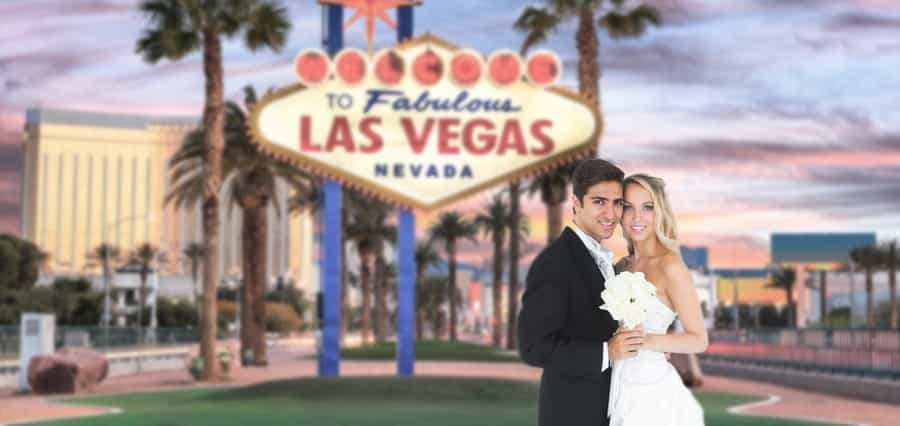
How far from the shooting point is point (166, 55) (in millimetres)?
37844

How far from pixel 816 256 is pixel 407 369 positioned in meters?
81.2

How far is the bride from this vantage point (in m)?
5.33

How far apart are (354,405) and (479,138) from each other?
8854 millimetres

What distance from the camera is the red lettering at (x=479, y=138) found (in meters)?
30.7

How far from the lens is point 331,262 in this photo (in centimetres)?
3083

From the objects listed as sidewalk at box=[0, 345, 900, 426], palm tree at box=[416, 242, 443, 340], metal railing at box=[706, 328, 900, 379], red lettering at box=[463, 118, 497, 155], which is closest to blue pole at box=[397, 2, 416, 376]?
red lettering at box=[463, 118, 497, 155]

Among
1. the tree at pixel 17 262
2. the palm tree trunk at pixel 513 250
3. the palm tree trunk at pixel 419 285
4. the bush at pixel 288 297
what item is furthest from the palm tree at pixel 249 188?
the bush at pixel 288 297

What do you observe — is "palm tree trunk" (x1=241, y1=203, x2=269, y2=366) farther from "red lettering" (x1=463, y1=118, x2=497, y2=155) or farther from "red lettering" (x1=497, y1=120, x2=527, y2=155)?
"red lettering" (x1=497, y1=120, x2=527, y2=155)

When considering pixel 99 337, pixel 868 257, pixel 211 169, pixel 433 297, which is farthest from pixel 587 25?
pixel 433 297

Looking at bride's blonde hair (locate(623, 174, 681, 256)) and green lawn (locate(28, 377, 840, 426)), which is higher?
bride's blonde hair (locate(623, 174, 681, 256))

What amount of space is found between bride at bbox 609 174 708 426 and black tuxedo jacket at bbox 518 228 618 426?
0.10 meters

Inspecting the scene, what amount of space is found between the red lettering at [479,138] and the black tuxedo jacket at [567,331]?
83.4ft

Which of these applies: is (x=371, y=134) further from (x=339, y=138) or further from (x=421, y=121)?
(x=421, y=121)

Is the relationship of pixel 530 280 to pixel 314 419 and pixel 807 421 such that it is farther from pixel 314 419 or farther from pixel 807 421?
pixel 807 421
